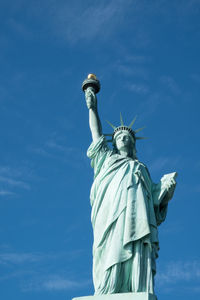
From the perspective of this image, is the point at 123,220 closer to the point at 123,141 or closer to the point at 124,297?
the point at 124,297

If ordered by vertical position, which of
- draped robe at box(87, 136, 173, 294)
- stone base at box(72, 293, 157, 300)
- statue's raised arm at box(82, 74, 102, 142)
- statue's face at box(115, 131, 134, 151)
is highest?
statue's raised arm at box(82, 74, 102, 142)

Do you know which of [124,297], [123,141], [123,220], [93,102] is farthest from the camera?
[93,102]

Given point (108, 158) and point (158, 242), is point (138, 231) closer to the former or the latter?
point (158, 242)

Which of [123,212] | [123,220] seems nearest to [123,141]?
[123,212]

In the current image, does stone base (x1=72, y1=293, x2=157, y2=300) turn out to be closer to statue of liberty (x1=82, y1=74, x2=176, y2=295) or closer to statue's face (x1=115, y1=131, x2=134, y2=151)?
statue of liberty (x1=82, y1=74, x2=176, y2=295)

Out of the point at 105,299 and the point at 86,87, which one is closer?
the point at 105,299

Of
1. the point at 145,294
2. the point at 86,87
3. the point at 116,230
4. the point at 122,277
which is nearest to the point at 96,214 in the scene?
the point at 116,230

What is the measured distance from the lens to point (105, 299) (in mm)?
11469

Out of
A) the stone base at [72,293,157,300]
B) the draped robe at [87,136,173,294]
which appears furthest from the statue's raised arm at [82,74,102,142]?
the stone base at [72,293,157,300]

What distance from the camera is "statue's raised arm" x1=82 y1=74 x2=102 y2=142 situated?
571 inches

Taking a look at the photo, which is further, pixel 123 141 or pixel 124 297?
pixel 123 141

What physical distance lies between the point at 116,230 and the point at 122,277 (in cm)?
105

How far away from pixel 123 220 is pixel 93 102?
3.71 meters

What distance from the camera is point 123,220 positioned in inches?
497
